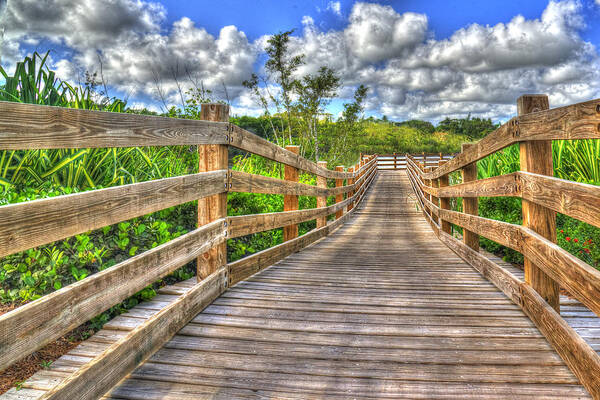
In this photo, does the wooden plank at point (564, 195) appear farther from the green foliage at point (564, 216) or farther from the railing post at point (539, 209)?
the green foliage at point (564, 216)

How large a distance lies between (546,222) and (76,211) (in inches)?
103

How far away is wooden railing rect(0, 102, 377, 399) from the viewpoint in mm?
1317

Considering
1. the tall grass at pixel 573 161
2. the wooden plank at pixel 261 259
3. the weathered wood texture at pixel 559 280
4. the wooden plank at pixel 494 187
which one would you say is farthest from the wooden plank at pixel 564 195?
the tall grass at pixel 573 161

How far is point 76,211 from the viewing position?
1.53 metres

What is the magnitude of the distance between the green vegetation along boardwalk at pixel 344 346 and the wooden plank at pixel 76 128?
3.64ft

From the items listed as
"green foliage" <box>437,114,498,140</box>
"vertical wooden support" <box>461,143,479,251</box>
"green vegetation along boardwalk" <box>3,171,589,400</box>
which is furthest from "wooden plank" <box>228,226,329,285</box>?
"green foliage" <box>437,114,498,140</box>

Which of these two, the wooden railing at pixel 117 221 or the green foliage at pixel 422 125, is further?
the green foliage at pixel 422 125

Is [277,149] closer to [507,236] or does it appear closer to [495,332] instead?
[507,236]

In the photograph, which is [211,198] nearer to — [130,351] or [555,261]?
[130,351]

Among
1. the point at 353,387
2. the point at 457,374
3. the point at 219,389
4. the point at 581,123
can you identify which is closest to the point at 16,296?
the point at 219,389

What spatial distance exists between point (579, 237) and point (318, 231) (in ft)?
11.3

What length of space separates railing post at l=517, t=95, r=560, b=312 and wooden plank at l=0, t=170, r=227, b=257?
2.26 meters

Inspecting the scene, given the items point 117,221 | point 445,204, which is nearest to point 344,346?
point 117,221

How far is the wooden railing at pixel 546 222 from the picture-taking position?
1.80 m
